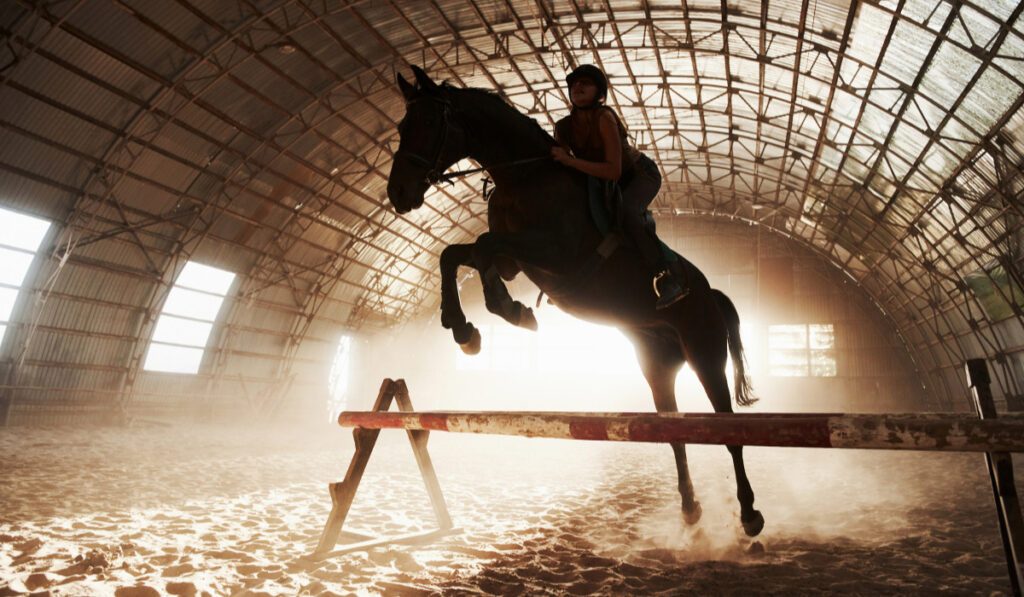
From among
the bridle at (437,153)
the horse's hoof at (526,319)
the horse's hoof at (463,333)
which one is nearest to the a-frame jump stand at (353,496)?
the horse's hoof at (463,333)

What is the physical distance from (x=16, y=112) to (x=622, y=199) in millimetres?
17436

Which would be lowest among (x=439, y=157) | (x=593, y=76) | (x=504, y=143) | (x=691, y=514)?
(x=691, y=514)

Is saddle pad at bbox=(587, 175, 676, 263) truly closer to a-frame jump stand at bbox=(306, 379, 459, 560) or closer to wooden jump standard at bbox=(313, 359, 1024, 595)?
wooden jump standard at bbox=(313, 359, 1024, 595)

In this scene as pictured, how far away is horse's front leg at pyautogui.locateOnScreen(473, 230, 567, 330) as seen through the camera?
12.3ft

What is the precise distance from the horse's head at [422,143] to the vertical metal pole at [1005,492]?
135 inches

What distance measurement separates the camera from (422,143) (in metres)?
4.09

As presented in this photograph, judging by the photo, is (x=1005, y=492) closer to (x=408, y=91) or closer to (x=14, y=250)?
(x=408, y=91)

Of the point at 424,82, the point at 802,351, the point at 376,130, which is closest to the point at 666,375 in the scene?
the point at 424,82

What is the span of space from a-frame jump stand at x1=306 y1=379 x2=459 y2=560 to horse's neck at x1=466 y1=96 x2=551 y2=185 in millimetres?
2075

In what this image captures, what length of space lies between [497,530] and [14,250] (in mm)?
17811

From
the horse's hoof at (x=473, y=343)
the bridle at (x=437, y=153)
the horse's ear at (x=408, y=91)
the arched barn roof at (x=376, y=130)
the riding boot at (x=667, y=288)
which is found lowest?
the horse's hoof at (x=473, y=343)

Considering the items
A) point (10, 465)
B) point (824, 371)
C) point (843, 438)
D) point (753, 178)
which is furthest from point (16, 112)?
point (824, 371)

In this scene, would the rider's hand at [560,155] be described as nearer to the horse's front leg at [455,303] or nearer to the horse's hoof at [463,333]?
the horse's front leg at [455,303]

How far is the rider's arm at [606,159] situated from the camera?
13.7ft
